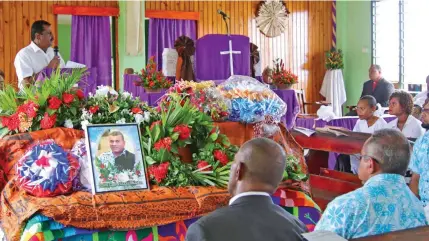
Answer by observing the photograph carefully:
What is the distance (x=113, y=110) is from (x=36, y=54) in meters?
1.83

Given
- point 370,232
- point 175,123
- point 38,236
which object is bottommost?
point 38,236

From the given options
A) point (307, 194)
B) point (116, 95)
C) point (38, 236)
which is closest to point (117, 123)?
point (116, 95)

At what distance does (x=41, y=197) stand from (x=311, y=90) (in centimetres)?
973

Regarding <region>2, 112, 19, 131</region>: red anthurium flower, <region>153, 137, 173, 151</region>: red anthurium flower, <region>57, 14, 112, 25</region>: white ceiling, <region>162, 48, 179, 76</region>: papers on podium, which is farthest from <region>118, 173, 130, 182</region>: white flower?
<region>57, 14, 112, 25</region>: white ceiling

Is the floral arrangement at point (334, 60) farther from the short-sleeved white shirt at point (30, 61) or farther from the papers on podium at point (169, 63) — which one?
the short-sleeved white shirt at point (30, 61)

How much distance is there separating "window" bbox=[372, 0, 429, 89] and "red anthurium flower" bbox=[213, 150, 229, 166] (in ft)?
24.9

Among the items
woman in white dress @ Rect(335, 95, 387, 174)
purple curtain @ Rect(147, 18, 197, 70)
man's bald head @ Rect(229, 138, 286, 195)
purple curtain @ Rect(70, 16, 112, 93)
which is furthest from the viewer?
purple curtain @ Rect(147, 18, 197, 70)

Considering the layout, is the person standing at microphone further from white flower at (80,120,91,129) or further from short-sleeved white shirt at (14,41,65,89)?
white flower at (80,120,91,129)

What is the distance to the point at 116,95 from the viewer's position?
3.62 m

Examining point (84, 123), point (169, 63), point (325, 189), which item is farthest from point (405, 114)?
point (169, 63)

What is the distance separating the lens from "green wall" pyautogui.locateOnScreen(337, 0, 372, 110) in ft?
37.9

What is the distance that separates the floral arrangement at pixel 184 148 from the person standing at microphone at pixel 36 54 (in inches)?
66.0

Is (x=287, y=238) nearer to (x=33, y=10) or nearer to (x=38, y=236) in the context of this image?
(x=38, y=236)

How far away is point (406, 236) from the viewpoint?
1.86 m
